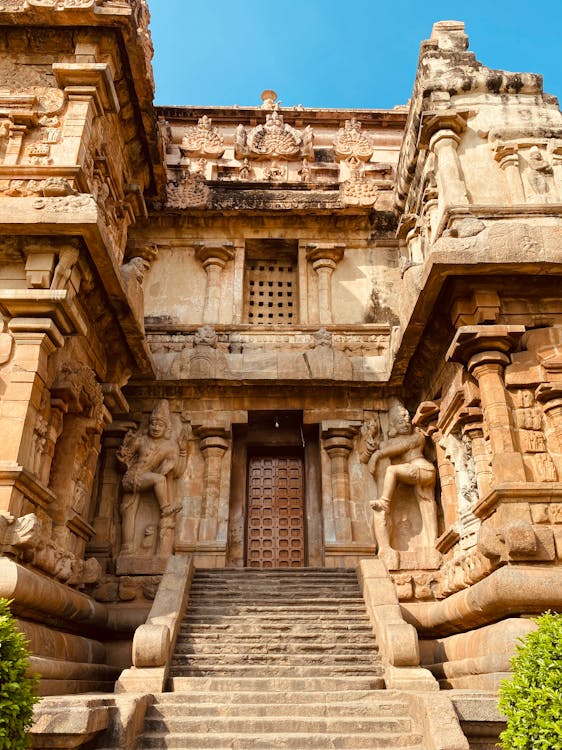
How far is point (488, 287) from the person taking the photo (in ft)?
27.1

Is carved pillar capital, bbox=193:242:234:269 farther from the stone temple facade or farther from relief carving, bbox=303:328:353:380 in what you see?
relief carving, bbox=303:328:353:380

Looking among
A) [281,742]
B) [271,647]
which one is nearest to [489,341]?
[271,647]

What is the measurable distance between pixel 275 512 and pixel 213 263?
5.54 meters

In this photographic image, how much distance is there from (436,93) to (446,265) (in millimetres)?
4516

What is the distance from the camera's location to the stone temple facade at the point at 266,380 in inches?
280

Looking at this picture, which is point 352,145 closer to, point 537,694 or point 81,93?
point 81,93

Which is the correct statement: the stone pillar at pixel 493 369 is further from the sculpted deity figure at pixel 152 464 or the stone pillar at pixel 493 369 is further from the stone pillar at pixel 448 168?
the sculpted deity figure at pixel 152 464

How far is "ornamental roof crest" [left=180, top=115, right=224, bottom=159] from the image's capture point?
50.7 feet

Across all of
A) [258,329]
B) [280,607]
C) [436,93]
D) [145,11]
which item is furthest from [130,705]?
[145,11]

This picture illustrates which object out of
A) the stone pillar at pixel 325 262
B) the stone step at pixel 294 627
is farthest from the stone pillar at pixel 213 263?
the stone step at pixel 294 627

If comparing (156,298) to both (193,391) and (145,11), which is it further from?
(145,11)

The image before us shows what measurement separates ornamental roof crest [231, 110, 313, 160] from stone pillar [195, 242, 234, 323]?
3.24 meters

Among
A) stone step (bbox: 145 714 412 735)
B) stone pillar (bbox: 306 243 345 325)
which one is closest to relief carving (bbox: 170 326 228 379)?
stone pillar (bbox: 306 243 345 325)

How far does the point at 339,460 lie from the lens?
37.8 feet
